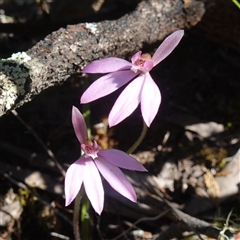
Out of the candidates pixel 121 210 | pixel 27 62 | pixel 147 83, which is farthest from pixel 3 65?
pixel 121 210

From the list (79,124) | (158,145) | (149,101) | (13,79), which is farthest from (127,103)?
(158,145)

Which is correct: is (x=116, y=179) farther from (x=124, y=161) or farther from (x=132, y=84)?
(x=132, y=84)

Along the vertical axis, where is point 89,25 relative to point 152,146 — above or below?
above

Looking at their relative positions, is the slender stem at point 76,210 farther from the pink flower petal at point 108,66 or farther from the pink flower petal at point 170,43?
the pink flower petal at point 170,43

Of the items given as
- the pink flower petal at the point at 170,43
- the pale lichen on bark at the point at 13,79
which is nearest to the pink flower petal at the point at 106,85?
the pink flower petal at the point at 170,43

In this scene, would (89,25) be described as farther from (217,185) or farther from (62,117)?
(217,185)

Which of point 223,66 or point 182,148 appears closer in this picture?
point 182,148

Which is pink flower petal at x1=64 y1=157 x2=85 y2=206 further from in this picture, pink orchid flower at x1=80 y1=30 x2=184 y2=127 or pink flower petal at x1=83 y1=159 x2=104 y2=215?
pink orchid flower at x1=80 y1=30 x2=184 y2=127
